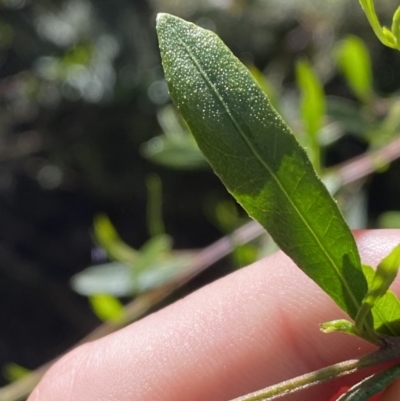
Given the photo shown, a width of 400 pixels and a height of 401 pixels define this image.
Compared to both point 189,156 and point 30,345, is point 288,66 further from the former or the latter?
point 30,345

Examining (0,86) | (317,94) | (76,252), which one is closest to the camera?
(317,94)

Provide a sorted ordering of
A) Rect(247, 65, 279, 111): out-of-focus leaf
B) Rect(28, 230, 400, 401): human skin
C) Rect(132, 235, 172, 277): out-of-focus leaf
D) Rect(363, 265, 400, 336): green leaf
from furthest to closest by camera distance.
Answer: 1. Rect(132, 235, 172, 277): out-of-focus leaf
2. Rect(247, 65, 279, 111): out-of-focus leaf
3. Rect(28, 230, 400, 401): human skin
4. Rect(363, 265, 400, 336): green leaf

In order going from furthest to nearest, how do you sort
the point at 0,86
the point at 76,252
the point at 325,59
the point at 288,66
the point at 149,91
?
the point at 76,252 → the point at 0,86 → the point at 149,91 → the point at 288,66 → the point at 325,59

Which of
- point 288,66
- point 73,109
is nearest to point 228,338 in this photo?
point 288,66

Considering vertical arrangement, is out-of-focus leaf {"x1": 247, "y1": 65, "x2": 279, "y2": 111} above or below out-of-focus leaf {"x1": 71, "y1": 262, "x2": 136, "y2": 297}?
above

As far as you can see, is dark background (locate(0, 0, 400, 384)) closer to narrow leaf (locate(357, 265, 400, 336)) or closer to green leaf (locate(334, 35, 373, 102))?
green leaf (locate(334, 35, 373, 102))

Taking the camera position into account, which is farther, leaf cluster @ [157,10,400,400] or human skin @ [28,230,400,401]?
human skin @ [28,230,400,401]

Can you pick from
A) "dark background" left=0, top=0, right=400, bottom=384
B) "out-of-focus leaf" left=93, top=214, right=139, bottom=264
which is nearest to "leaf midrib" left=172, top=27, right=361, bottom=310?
"out-of-focus leaf" left=93, top=214, right=139, bottom=264
